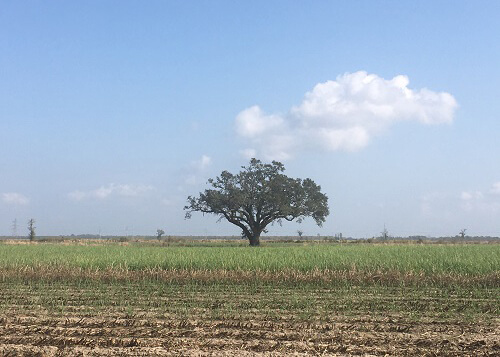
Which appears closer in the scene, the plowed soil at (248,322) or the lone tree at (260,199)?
the plowed soil at (248,322)

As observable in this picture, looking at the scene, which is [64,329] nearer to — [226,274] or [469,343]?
[469,343]

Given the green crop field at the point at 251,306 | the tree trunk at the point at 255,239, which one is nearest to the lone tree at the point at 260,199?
the tree trunk at the point at 255,239

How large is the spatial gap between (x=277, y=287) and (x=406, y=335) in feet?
22.8

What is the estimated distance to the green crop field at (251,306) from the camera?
7527mm

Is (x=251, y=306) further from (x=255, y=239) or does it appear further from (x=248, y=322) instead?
(x=255, y=239)

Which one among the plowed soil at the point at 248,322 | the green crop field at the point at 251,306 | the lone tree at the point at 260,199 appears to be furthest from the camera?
the lone tree at the point at 260,199

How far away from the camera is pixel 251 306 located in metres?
11.1

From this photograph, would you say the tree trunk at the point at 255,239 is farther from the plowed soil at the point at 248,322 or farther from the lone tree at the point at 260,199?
the plowed soil at the point at 248,322

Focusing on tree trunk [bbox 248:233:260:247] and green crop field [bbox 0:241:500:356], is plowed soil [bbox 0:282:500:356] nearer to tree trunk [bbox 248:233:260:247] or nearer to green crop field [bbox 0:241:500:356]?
green crop field [bbox 0:241:500:356]

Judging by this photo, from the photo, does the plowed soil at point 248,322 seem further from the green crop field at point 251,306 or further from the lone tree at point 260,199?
the lone tree at point 260,199

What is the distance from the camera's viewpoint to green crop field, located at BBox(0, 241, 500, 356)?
7.53 m

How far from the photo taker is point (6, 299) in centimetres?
1253

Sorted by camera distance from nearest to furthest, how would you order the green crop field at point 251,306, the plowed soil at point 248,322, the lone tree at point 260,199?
the plowed soil at point 248,322, the green crop field at point 251,306, the lone tree at point 260,199

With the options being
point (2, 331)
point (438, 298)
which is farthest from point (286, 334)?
point (438, 298)
